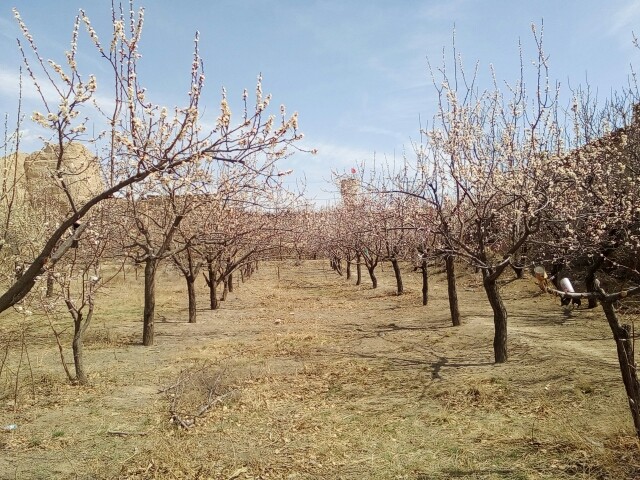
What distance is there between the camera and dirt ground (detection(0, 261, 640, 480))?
5488 millimetres

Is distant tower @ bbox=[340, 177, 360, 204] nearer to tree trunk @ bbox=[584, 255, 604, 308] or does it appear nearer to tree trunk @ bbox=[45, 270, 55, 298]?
tree trunk @ bbox=[584, 255, 604, 308]

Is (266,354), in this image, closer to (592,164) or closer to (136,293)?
(592,164)

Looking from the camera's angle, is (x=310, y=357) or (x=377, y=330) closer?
(x=310, y=357)

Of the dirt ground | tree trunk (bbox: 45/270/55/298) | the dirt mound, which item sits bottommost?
the dirt ground

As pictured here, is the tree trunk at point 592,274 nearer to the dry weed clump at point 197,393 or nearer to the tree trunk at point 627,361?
the tree trunk at point 627,361

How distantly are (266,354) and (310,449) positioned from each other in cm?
521

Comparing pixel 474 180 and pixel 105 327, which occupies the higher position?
pixel 474 180

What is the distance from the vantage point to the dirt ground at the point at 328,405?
18.0 feet

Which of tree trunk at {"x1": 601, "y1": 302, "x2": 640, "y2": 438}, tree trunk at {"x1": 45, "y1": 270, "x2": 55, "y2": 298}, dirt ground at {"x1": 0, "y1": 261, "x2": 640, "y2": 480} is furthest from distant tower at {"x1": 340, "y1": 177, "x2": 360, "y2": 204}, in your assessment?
tree trunk at {"x1": 601, "y1": 302, "x2": 640, "y2": 438}

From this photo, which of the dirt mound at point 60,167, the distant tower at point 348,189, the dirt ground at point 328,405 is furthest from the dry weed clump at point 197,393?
the distant tower at point 348,189

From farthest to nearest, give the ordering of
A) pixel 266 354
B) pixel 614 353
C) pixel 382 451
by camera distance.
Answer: pixel 266 354, pixel 614 353, pixel 382 451

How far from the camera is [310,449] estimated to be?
6.02m

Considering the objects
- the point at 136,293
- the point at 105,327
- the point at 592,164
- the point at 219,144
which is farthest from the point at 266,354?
the point at 136,293

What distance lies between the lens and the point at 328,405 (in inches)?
301
